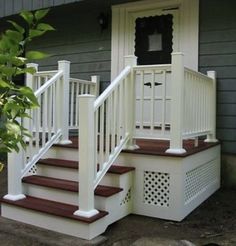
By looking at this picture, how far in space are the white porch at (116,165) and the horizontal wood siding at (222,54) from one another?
26.7 inches

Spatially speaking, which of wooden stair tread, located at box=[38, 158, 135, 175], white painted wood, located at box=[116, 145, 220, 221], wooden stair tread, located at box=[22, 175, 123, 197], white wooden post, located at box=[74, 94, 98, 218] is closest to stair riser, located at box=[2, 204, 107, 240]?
white wooden post, located at box=[74, 94, 98, 218]

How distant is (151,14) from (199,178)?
2.65 m

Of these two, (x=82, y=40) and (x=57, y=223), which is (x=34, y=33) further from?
(x=82, y=40)

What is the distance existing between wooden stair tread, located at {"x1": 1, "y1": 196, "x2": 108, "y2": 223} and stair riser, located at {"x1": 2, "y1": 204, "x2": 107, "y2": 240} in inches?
1.5

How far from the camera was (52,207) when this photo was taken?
3760mm

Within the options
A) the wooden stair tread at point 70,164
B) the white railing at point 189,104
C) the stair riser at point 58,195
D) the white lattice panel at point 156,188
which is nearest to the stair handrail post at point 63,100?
the wooden stair tread at point 70,164

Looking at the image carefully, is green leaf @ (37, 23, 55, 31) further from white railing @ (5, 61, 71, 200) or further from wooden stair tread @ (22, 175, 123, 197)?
white railing @ (5, 61, 71, 200)

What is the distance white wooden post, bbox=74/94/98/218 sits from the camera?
Answer: 3459mm

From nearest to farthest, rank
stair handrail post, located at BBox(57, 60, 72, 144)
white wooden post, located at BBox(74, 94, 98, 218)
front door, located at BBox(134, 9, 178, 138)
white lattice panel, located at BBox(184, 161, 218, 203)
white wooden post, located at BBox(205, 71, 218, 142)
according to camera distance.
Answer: white wooden post, located at BBox(74, 94, 98, 218), white lattice panel, located at BBox(184, 161, 218, 203), stair handrail post, located at BBox(57, 60, 72, 144), white wooden post, located at BBox(205, 71, 218, 142), front door, located at BBox(134, 9, 178, 138)

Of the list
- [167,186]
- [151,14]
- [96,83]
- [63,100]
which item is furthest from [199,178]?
[151,14]

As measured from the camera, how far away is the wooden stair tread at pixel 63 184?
12.2 ft

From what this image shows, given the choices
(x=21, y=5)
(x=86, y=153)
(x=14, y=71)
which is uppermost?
(x=21, y=5)

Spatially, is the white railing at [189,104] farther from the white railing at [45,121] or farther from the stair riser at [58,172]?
the white railing at [45,121]

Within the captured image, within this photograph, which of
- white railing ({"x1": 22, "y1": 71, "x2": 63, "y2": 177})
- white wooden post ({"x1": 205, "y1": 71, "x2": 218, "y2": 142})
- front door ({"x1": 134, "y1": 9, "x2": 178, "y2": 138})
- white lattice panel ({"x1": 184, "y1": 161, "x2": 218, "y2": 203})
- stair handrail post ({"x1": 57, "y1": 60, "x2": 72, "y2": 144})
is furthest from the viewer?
front door ({"x1": 134, "y1": 9, "x2": 178, "y2": 138})
